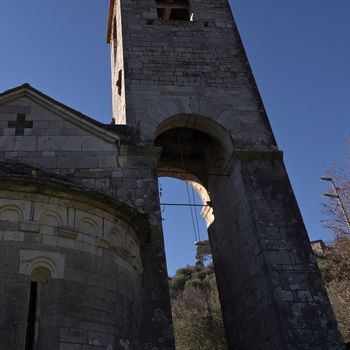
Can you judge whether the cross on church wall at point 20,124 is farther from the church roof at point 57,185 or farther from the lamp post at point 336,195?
the lamp post at point 336,195

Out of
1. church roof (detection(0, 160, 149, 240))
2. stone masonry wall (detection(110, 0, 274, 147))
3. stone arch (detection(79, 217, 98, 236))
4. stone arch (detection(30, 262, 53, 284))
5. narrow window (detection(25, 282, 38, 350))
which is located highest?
stone masonry wall (detection(110, 0, 274, 147))

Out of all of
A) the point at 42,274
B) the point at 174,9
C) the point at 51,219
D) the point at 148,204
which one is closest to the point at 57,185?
the point at 51,219

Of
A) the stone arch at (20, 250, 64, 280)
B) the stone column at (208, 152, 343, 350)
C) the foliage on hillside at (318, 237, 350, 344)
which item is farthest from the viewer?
the foliage on hillside at (318, 237, 350, 344)

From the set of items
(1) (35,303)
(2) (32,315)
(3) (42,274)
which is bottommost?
(2) (32,315)

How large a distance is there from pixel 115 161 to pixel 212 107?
3112mm

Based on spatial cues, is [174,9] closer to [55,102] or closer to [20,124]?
[55,102]

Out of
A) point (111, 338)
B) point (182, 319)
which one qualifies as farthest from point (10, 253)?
point (182, 319)

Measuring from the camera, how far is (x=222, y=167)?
36.1 ft

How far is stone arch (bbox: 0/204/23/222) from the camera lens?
598 cm

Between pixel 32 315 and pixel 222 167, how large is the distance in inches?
259

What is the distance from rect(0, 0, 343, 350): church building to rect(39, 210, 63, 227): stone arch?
0.02m

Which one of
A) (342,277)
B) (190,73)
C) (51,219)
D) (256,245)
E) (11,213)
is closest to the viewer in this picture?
(11,213)

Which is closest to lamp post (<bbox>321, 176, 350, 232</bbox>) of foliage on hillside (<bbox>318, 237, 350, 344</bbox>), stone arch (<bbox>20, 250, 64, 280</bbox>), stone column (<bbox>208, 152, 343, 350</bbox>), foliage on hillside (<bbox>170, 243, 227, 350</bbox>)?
foliage on hillside (<bbox>318, 237, 350, 344</bbox>)

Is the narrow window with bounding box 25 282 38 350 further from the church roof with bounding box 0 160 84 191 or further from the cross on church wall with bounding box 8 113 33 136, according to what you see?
the cross on church wall with bounding box 8 113 33 136
